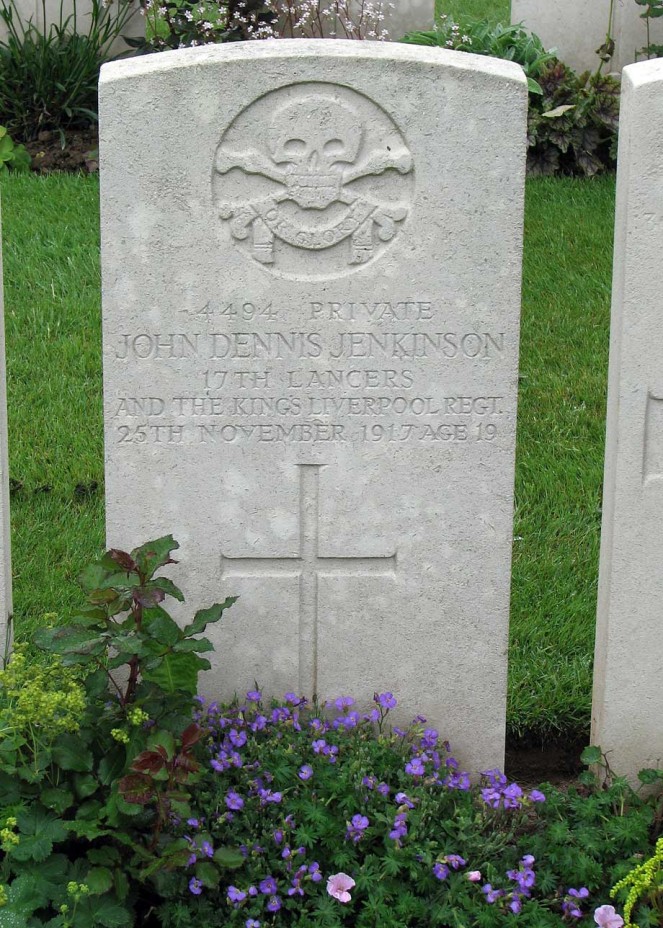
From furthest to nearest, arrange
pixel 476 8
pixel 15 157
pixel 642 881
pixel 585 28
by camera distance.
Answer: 1. pixel 476 8
2. pixel 585 28
3. pixel 15 157
4. pixel 642 881

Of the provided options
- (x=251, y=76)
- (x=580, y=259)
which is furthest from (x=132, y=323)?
(x=580, y=259)

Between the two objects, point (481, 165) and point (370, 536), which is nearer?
point (481, 165)

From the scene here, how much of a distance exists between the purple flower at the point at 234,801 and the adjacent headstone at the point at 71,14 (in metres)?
6.86

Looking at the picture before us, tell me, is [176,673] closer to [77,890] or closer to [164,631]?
[164,631]

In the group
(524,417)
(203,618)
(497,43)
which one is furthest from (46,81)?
(203,618)

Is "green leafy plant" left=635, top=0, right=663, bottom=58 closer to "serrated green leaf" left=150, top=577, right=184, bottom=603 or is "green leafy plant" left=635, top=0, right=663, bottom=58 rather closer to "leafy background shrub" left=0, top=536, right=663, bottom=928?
"leafy background shrub" left=0, top=536, right=663, bottom=928

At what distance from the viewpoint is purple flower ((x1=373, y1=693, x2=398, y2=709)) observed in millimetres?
3631

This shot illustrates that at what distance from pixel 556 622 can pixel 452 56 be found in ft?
6.30

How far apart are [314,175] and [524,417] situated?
2.65 m

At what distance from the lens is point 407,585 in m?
3.65

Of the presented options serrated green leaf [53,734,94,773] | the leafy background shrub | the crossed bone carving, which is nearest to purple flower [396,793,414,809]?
the leafy background shrub

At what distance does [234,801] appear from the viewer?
3.27m

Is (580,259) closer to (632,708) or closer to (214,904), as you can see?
(632,708)

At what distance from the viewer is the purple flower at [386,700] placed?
3631 millimetres
